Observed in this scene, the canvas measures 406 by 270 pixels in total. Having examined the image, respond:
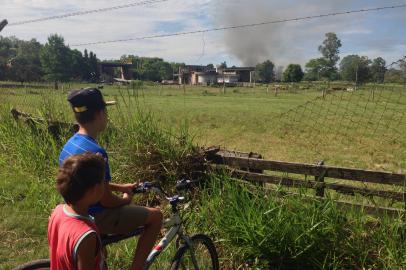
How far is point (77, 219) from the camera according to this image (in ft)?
8.14

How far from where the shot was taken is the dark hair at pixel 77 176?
7.86 feet

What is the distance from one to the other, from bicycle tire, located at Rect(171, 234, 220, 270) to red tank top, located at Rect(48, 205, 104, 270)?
1.15 m

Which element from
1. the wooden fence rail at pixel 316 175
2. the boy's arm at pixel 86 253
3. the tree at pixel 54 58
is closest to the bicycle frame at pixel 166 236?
the boy's arm at pixel 86 253

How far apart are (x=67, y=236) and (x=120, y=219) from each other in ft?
2.84

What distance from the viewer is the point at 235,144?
1447 centimetres

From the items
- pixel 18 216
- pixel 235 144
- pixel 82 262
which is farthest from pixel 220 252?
pixel 235 144

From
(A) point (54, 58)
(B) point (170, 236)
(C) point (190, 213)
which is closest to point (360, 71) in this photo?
(C) point (190, 213)

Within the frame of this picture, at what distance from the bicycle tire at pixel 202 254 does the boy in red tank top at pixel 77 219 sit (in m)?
1.18

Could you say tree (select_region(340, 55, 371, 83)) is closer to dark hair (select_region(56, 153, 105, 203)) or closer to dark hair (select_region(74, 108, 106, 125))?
dark hair (select_region(74, 108, 106, 125))

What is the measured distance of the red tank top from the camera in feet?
7.86

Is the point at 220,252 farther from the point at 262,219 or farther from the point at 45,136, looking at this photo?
the point at 45,136

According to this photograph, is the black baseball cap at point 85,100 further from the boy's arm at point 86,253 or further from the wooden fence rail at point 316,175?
the wooden fence rail at point 316,175

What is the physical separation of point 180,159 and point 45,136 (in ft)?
13.0

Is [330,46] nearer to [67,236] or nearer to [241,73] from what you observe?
[241,73]
